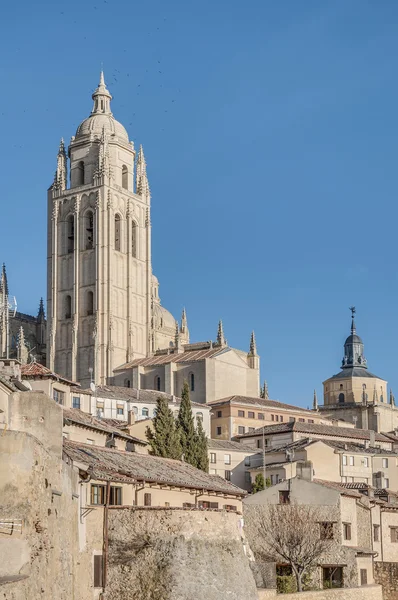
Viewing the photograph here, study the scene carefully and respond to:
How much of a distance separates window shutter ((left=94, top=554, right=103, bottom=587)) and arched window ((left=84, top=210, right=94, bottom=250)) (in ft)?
345

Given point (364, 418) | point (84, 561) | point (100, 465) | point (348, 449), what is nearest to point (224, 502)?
point (100, 465)

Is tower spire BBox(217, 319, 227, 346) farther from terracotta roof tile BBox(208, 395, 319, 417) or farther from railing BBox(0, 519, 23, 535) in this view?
railing BBox(0, 519, 23, 535)

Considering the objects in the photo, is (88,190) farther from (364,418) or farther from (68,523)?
(68,523)

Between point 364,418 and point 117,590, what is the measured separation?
101727mm

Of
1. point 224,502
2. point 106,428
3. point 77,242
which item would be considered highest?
point 77,242

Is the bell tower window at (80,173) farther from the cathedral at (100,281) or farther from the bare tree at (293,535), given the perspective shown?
the bare tree at (293,535)

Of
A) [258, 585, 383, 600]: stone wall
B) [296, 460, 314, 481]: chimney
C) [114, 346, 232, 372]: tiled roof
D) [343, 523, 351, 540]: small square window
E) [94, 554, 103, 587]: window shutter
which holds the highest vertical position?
[114, 346, 232, 372]: tiled roof

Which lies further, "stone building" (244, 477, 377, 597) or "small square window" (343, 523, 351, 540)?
"small square window" (343, 523, 351, 540)

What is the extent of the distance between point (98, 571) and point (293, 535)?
1546cm

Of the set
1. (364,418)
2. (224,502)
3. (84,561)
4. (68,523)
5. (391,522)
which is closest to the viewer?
(68,523)

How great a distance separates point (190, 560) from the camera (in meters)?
33.9

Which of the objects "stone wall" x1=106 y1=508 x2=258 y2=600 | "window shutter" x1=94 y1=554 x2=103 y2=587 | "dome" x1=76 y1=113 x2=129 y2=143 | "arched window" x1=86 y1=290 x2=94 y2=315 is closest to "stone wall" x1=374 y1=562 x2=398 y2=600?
"stone wall" x1=106 y1=508 x2=258 y2=600

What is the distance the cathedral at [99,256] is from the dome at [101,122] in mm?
172

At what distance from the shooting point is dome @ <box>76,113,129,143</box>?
144m
